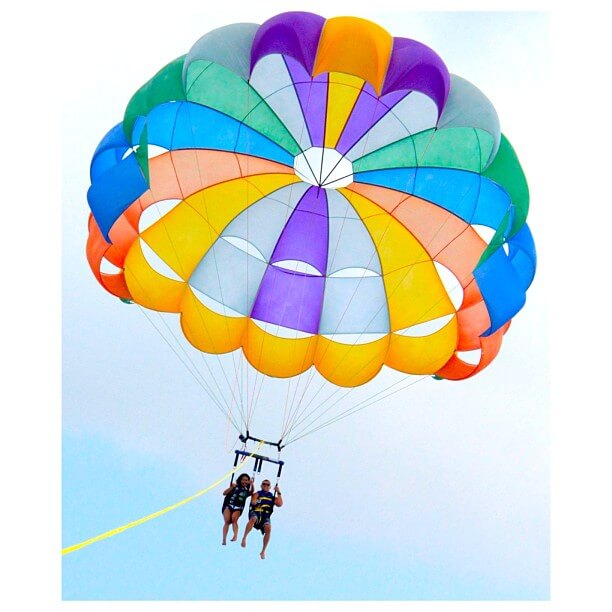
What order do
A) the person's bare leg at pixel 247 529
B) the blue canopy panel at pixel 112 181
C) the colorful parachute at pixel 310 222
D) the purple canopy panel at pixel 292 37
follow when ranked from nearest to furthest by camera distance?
the purple canopy panel at pixel 292 37 < the person's bare leg at pixel 247 529 < the blue canopy panel at pixel 112 181 < the colorful parachute at pixel 310 222

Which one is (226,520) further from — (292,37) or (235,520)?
(292,37)

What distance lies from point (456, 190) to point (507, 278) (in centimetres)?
93

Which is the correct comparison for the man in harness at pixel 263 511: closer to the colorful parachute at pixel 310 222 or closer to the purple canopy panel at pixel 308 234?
the colorful parachute at pixel 310 222

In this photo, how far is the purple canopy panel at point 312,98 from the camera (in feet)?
35.2

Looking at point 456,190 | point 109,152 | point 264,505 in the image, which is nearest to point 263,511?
point 264,505

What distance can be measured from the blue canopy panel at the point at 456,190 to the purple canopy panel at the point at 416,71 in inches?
50.1

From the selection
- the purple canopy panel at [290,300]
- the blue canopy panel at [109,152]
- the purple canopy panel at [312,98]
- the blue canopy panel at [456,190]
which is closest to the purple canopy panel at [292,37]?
Answer: the purple canopy panel at [312,98]

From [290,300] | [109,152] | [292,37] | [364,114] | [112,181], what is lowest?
[290,300]

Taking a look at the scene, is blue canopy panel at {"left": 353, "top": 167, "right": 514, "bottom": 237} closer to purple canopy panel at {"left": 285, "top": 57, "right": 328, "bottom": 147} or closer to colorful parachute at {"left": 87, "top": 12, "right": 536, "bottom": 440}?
colorful parachute at {"left": 87, "top": 12, "right": 536, "bottom": 440}

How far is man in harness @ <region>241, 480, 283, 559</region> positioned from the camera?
10070mm

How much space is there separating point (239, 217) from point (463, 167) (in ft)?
7.21

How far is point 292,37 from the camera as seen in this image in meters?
9.48

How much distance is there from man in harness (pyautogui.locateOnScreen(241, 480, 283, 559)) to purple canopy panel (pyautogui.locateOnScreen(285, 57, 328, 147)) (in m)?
3.32

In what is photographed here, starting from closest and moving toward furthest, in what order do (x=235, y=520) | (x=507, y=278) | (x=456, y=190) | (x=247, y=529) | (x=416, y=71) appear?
(x=416, y=71) < (x=247, y=529) < (x=235, y=520) < (x=507, y=278) < (x=456, y=190)
